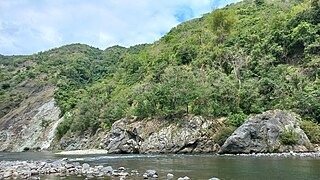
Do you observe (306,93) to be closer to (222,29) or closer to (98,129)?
(222,29)

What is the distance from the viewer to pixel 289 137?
49.5 m

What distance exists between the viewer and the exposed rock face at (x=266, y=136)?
Answer: 1949 inches

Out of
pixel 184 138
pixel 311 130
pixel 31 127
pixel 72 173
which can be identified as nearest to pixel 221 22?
pixel 184 138

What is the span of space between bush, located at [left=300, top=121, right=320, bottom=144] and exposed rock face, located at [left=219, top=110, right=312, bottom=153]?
1.39 m

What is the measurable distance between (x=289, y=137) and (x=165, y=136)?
22803 mm

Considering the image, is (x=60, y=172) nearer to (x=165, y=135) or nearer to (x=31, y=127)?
(x=165, y=135)

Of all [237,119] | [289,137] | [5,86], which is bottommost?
[289,137]

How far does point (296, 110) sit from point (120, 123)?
36.6m

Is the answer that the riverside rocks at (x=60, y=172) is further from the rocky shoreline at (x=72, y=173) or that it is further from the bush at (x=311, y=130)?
the bush at (x=311, y=130)

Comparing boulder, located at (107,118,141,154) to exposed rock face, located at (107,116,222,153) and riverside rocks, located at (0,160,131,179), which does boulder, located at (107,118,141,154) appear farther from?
riverside rocks, located at (0,160,131,179)

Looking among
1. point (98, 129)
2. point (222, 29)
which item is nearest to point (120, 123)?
point (98, 129)

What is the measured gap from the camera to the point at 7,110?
500 feet

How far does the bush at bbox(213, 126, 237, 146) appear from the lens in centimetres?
5794

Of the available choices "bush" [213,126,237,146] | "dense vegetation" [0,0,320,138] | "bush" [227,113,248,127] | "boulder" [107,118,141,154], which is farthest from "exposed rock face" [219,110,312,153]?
"boulder" [107,118,141,154]
